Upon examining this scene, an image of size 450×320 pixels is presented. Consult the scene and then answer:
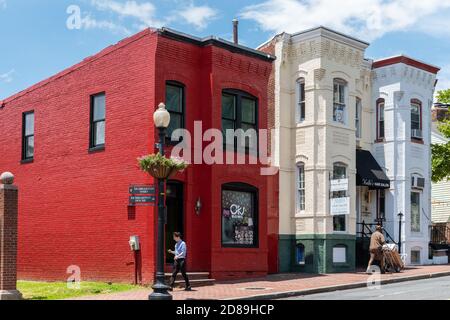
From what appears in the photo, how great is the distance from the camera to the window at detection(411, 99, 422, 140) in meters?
32.8

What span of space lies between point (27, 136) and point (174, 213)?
26.0 ft

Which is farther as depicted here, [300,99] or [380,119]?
[380,119]

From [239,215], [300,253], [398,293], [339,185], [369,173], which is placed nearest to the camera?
[398,293]

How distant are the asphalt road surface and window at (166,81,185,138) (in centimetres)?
685

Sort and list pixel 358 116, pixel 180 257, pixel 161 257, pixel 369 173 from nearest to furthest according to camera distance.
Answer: pixel 161 257 → pixel 180 257 → pixel 369 173 → pixel 358 116

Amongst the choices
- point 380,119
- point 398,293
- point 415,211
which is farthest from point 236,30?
point 398,293

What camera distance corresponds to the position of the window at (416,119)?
107 ft

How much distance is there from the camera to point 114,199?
2348 centimetres

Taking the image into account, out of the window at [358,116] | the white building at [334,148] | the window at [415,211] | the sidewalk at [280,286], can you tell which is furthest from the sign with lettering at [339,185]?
the window at [415,211]

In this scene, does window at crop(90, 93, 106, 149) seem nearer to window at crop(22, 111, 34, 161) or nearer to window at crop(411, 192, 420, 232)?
window at crop(22, 111, 34, 161)

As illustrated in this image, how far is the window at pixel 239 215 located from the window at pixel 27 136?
27.0ft

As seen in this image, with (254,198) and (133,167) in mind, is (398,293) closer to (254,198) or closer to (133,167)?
(254,198)

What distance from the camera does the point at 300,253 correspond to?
28547 millimetres

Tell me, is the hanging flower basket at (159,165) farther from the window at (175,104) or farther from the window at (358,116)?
the window at (358,116)
